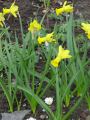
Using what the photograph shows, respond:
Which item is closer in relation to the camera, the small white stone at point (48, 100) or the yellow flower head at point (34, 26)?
the yellow flower head at point (34, 26)

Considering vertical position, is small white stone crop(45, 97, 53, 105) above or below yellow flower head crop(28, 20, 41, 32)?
below

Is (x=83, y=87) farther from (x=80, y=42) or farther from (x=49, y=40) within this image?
(x=80, y=42)

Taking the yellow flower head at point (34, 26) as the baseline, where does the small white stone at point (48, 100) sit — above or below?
below

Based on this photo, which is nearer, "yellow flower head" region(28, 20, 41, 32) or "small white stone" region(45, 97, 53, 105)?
"yellow flower head" region(28, 20, 41, 32)

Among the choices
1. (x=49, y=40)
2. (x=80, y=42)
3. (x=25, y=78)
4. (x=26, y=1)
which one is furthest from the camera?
(x=26, y=1)

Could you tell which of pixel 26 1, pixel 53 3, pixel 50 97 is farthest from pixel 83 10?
pixel 50 97

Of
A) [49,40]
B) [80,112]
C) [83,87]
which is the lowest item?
[80,112]

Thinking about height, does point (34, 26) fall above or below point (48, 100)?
above

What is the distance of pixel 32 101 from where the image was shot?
2506mm

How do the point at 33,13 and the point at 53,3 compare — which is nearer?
the point at 33,13

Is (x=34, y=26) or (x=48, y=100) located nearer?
(x=34, y=26)

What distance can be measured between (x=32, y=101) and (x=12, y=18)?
149 cm

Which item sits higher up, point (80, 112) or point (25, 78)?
Result: point (25, 78)

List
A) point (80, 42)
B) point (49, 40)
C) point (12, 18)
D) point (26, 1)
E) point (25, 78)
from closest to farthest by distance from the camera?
1. point (49, 40)
2. point (25, 78)
3. point (80, 42)
4. point (12, 18)
5. point (26, 1)
